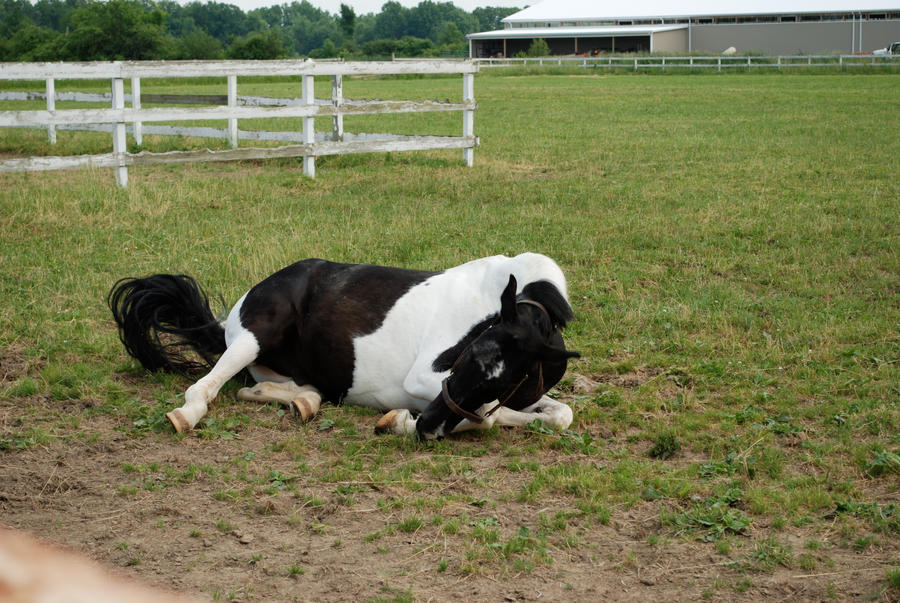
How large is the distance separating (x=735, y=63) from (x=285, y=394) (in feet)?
163

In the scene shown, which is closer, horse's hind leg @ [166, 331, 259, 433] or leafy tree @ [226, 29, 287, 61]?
horse's hind leg @ [166, 331, 259, 433]

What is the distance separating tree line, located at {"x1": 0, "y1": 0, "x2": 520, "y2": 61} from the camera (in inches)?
2434

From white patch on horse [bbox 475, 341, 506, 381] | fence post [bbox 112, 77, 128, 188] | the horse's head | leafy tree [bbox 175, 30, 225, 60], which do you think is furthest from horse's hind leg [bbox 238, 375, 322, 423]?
leafy tree [bbox 175, 30, 225, 60]

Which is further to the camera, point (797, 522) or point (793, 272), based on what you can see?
point (793, 272)

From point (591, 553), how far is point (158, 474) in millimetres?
2055

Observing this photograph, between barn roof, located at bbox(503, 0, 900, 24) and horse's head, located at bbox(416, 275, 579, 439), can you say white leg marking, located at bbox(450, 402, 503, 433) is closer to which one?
horse's head, located at bbox(416, 275, 579, 439)

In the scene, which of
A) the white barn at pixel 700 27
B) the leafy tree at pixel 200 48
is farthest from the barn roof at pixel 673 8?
the leafy tree at pixel 200 48

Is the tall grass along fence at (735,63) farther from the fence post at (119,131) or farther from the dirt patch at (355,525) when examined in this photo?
the dirt patch at (355,525)

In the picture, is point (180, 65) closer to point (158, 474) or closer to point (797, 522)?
point (158, 474)

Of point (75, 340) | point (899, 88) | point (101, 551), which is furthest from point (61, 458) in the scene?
point (899, 88)

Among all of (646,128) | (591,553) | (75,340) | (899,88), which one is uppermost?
(899,88)

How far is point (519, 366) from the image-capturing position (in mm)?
4473

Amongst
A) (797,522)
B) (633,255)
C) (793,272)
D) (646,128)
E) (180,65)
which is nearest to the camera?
(797,522)

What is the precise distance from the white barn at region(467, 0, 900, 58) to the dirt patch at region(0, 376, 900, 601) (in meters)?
73.5
